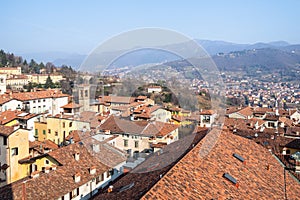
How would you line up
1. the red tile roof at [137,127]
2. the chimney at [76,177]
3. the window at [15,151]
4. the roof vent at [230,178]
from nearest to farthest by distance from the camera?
the roof vent at [230,178] < the red tile roof at [137,127] < the chimney at [76,177] < the window at [15,151]

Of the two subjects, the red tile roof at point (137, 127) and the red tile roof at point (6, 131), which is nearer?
the red tile roof at point (137, 127)

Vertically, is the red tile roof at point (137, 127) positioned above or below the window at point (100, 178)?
above

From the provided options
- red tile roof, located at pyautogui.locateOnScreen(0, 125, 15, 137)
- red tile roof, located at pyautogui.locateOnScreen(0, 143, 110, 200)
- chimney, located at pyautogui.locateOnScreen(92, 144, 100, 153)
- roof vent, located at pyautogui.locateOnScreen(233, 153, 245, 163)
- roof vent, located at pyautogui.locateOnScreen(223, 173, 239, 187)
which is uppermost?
roof vent, located at pyautogui.locateOnScreen(233, 153, 245, 163)

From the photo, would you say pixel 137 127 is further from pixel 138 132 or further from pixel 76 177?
pixel 76 177

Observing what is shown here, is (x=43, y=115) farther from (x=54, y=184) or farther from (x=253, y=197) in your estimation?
(x=253, y=197)

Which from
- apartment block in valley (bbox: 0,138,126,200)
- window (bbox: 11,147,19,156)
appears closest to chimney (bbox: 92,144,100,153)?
apartment block in valley (bbox: 0,138,126,200)

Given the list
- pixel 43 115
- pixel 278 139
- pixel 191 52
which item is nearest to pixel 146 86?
pixel 191 52

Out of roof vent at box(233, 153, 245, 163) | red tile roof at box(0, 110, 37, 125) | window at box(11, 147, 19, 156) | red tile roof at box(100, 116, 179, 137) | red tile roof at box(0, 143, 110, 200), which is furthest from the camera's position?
red tile roof at box(0, 110, 37, 125)

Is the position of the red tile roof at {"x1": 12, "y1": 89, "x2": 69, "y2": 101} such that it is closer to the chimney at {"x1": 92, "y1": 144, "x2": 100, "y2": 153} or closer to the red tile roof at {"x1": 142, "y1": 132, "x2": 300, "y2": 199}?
the chimney at {"x1": 92, "y1": 144, "x2": 100, "y2": 153}

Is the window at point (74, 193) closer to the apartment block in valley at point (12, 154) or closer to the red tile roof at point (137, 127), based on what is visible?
the red tile roof at point (137, 127)

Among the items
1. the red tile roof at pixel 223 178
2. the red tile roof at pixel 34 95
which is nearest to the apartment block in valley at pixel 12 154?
the red tile roof at pixel 223 178

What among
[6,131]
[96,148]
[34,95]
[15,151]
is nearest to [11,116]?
[6,131]

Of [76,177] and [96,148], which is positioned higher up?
[96,148]

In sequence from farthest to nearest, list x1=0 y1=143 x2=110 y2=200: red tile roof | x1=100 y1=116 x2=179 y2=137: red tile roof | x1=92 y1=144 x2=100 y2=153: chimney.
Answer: x1=92 y1=144 x2=100 y2=153: chimney < x1=0 y1=143 x2=110 y2=200: red tile roof < x1=100 y1=116 x2=179 y2=137: red tile roof
